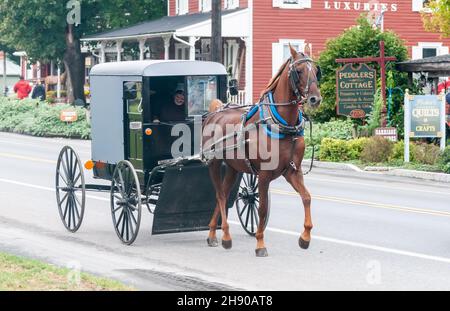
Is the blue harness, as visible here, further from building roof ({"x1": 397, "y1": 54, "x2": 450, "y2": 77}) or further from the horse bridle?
building roof ({"x1": 397, "y1": 54, "x2": 450, "y2": 77})

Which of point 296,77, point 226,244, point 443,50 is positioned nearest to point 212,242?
point 226,244

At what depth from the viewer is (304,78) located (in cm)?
1259

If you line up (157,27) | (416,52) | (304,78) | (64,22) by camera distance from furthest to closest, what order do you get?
(64,22)
(157,27)
(416,52)
(304,78)

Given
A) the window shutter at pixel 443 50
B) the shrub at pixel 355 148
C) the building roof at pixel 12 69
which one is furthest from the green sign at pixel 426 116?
the building roof at pixel 12 69

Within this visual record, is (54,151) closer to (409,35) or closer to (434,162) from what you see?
(434,162)

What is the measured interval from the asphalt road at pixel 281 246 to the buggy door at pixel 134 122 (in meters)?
1.07

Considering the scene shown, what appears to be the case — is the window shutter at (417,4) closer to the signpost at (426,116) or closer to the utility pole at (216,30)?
the utility pole at (216,30)

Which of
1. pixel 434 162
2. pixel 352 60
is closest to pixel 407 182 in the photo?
pixel 434 162

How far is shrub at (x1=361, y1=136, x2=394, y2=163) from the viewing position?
2745 cm

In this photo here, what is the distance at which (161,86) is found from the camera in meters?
14.9

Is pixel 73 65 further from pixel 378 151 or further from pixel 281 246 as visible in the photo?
pixel 281 246

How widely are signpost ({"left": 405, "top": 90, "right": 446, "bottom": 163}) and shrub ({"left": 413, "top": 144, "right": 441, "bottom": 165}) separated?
1.63 feet

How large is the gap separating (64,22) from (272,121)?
4393 centimetres
